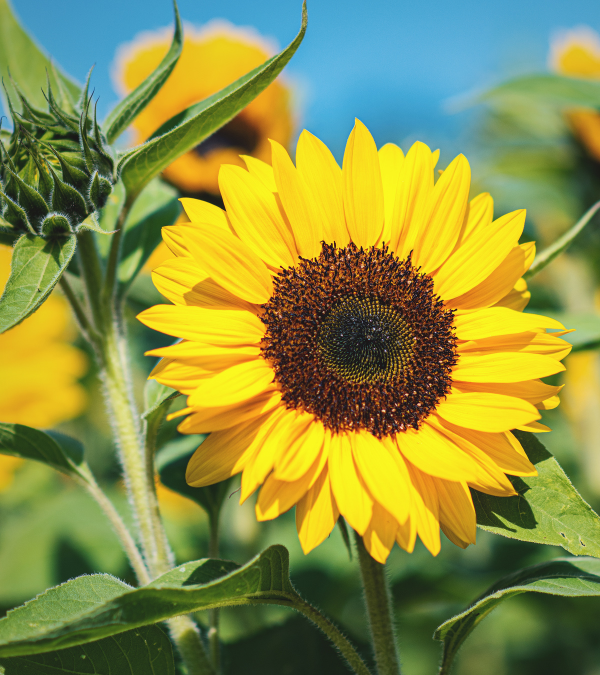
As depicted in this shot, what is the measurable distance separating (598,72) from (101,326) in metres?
2.94

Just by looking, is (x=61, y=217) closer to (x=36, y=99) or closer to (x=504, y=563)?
(x=36, y=99)

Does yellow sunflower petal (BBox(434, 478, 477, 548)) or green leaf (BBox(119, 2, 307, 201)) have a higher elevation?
green leaf (BBox(119, 2, 307, 201))

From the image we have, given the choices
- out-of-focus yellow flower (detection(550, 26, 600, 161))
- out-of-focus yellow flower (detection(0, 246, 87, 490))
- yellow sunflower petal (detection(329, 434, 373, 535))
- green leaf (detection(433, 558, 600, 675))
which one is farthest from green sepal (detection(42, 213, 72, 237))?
out-of-focus yellow flower (detection(550, 26, 600, 161))

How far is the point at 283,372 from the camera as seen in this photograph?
134 cm

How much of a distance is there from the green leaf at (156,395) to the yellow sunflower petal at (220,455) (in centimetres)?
11

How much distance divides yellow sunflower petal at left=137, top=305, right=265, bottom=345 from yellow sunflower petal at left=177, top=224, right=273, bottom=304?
5cm

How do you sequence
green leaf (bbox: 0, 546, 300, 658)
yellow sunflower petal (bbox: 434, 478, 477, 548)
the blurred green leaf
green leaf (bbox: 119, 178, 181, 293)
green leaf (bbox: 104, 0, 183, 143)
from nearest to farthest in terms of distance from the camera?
1. green leaf (bbox: 0, 546, 300, 658)
2. yellow sunflower petal (bbox: 434, 478, 477, 548)
3. green leaf (bbox: 104, 0, 183, 143)
4. green leaf (bbox: 119, 178, 181, 293)
5. the blurred green leaf

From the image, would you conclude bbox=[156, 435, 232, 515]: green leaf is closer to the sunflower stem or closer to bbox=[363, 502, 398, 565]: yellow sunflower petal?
the sunflower stem

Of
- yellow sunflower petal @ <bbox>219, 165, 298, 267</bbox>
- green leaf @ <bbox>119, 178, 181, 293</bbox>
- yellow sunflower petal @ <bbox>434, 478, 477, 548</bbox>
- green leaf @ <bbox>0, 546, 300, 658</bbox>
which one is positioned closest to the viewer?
green leaf @ <bbox>0, 546, 300, 658</bbox>

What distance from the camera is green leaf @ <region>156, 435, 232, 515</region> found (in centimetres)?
167

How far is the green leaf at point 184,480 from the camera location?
1671mm

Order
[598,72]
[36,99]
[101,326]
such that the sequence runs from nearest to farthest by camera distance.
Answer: [101,326] < [36,99] < [598,72]

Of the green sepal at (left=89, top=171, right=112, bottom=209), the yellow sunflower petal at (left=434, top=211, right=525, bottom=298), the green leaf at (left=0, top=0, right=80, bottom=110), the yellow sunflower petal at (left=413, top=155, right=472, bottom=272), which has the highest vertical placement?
the green leaf at (left=0, top=0, right=80, bottom=110)

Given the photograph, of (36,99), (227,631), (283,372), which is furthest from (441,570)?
(36,99)
